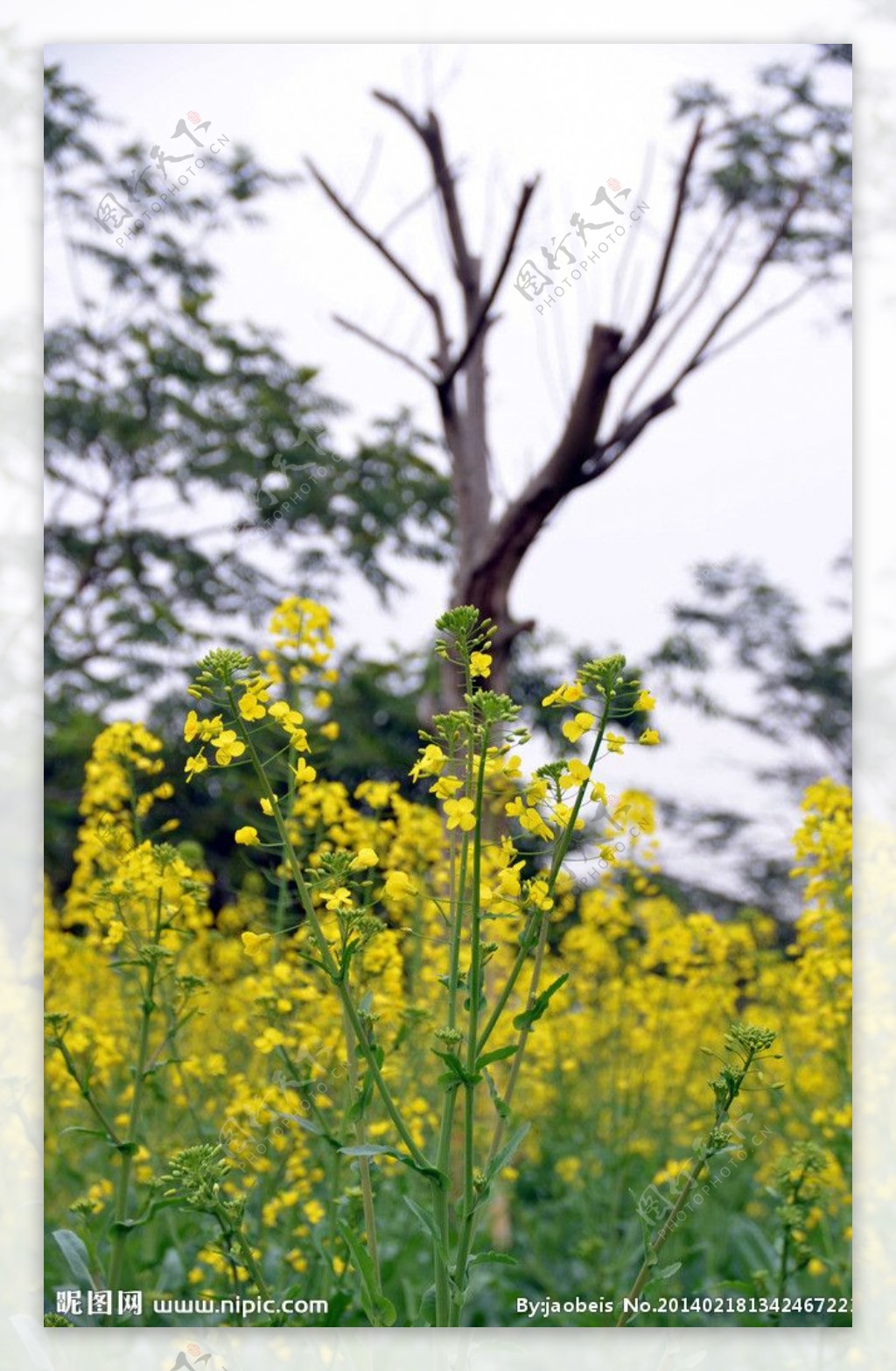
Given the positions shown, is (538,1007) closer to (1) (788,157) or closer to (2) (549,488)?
(2) (549,488)

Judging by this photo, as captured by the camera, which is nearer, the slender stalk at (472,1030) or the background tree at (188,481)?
the slender stalk at (472,1030)

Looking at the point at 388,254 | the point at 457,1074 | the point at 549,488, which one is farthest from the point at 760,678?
the point at 457,1074

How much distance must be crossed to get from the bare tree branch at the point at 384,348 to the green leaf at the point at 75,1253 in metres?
1.67

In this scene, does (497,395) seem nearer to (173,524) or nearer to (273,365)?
(273,365)

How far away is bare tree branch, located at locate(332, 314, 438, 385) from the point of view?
106 inches

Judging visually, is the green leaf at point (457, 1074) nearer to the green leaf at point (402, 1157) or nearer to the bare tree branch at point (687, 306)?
the green leaf at point (402, 1157)

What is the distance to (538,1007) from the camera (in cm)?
144

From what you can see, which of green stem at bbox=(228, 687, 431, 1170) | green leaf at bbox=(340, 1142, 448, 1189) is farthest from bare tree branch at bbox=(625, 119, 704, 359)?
Result: green leaf at bbox=(340, 1142, 448, 1189)

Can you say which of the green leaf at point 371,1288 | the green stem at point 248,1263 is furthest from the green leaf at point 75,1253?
the green leaf at point 371,1288

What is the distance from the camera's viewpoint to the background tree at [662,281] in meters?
2.61

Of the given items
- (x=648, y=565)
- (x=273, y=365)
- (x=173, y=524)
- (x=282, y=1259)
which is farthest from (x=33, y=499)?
(x=282, y=1259)

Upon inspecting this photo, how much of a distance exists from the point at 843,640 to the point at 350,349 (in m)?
1.13

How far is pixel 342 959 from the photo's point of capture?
1457 mm

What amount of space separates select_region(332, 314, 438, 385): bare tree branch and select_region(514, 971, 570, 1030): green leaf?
155cm
